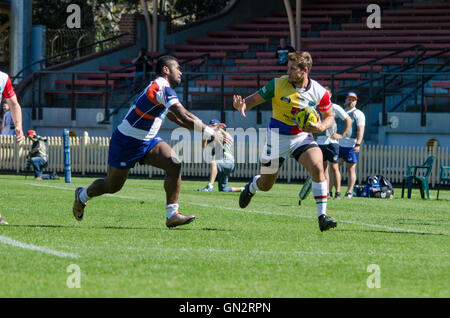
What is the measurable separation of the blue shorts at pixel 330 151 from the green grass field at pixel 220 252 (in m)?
2.52

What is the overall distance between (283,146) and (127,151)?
1974 mm

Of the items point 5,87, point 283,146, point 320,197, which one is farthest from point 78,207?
point 320,197

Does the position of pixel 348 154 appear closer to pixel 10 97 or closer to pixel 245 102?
pixel 245 102

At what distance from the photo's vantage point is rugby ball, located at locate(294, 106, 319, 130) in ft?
35.2

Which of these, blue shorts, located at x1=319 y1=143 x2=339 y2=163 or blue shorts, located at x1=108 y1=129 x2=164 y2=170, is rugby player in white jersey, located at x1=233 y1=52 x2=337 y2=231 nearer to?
blue shorts, located at x1=108 y1=129 x2=164 y2=170

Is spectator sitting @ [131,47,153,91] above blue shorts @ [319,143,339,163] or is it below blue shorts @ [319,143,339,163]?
above

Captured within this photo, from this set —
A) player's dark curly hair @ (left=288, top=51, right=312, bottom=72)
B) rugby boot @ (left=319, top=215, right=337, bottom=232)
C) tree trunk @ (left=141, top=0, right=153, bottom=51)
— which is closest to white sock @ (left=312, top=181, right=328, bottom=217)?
rugby boot @ (left=319, top=215, right=337, bottom=232)

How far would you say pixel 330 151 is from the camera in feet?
56.0

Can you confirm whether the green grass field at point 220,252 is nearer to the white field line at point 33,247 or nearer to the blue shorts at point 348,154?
the white field line at point 33,247

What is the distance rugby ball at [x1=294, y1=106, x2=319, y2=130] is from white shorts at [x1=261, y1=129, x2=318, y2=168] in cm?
27

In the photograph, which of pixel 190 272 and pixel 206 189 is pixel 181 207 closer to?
pixel 206 189

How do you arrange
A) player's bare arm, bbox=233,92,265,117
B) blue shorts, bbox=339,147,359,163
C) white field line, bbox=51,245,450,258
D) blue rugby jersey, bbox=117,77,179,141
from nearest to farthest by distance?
white field line, bbox=51,245,450,258 → blue rugby jersey, bbox=117,77,179,141 → player's bare arm, bbox=233,92,265,117 → blue shorts, bbox=339,147,359,163

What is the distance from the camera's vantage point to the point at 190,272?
734 centimetres
